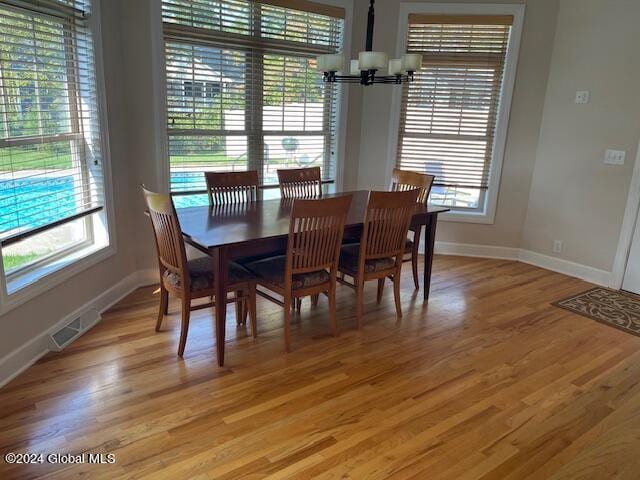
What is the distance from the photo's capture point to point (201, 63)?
3.70m

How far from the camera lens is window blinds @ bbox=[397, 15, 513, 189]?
4.49m

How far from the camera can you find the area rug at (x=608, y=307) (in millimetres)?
3445

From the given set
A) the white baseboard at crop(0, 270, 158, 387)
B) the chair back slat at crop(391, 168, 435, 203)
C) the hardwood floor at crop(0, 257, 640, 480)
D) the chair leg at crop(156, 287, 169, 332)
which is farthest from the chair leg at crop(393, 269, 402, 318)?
the white baseboard at crop(0, 270, 158, 387)

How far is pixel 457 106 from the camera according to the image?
4695 mm

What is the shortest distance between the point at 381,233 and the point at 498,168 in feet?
7.36

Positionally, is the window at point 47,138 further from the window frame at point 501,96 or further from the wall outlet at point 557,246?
the wall outlet at point 557,246

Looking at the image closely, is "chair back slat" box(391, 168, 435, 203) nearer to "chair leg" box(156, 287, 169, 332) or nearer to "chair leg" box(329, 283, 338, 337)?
"chair leg" box(329, 283, 338, 337)

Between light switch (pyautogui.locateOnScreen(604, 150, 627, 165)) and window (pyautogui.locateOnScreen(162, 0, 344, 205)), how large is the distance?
8.17ft

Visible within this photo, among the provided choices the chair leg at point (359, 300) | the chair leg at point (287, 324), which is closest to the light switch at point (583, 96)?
the chair leg at point (359, 300)

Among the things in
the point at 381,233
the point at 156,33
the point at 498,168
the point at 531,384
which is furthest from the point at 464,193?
the point at 156,33

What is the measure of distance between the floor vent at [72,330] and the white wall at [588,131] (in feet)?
13.5

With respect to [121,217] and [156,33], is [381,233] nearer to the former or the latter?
[121,217]

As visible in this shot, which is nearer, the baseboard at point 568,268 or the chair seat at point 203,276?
the chair seat at point 203,276

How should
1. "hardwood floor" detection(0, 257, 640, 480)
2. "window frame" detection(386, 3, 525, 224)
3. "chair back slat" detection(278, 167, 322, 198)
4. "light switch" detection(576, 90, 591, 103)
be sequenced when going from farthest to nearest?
1. "window frame" detection(386, 3, 525, 224)
2. "light switch" detection(576, 90, 591, 103)
3. "chair back slat" detection(278, 167, 322, 198)
4. "hardwood floor" detection(0, 257, 640, 480)
